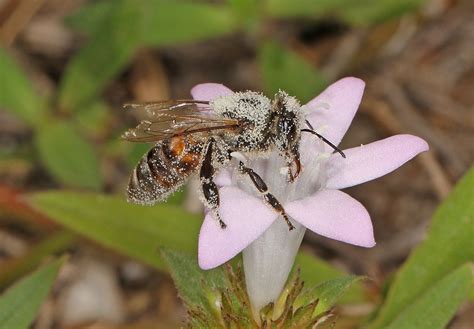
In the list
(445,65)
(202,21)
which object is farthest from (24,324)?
(445,65)

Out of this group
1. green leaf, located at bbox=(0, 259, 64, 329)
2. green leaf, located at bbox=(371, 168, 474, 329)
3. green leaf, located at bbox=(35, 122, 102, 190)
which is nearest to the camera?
green leaf, located at bbox=(0, 259, 64, 329)

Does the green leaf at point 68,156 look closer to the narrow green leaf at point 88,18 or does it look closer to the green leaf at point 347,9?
the narrow green leaf at point 88,18

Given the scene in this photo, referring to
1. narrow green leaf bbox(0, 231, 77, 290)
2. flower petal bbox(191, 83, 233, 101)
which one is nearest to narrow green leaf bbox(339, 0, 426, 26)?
narrow green leaf bbox(0, 231, 77, 290)

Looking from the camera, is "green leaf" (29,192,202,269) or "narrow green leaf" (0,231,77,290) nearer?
"green leaf" (29,192,202,269)

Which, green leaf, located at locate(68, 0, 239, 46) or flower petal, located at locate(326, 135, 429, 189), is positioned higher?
flower petal, located at locate(326, 135, 429, 189)

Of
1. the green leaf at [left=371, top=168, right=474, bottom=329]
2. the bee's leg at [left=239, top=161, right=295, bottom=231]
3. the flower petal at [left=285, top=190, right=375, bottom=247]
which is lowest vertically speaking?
the green leaf at [left=371, top=168, right=474, bottom=329]

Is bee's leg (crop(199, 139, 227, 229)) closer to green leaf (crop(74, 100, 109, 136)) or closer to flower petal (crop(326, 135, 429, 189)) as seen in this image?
flower petal (crop(326, 135, 429, 189))
